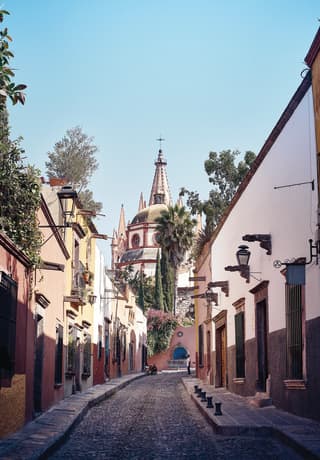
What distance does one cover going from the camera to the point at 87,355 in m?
24.0

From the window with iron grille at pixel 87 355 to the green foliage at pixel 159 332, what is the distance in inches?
1316

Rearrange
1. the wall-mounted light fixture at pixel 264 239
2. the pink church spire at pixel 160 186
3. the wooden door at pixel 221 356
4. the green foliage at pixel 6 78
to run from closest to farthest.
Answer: the green foliage at pixel 6 78 → the wall-mounted light fixture at pixel 264 239 → the wooden door at pixel 221 356 → the pink church spire at pixel 160 186

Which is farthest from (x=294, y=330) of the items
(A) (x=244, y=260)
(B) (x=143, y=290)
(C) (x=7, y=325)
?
(B) (x=143, y=290)

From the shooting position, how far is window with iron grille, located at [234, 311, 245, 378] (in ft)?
62.5

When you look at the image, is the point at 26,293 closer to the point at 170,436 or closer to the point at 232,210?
the point at 170,436

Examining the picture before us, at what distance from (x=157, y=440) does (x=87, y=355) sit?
13692 millimetres

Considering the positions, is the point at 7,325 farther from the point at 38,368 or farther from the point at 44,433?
the point at 38,368

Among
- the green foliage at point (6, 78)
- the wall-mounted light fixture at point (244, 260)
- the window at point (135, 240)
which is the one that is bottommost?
the wall-mounted light fixture at point (244, 260)

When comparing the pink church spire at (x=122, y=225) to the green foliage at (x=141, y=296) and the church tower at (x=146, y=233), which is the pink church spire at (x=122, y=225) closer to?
the church tower at (x=146, y=233)

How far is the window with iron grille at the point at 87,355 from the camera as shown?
76.4ft

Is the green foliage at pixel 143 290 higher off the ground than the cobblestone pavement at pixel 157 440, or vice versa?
the green foliage at pixel 143 290

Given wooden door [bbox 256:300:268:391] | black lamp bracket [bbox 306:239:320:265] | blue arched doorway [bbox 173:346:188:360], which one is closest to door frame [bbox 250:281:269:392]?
wooden door [bbox 256:300:268:391]

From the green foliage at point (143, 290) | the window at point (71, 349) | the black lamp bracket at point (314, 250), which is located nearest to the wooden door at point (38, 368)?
the window at point (71, 349)

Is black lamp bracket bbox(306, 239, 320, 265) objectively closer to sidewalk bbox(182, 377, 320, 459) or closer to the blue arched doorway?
sidewalk bbox(182, 377, 320, 459)
